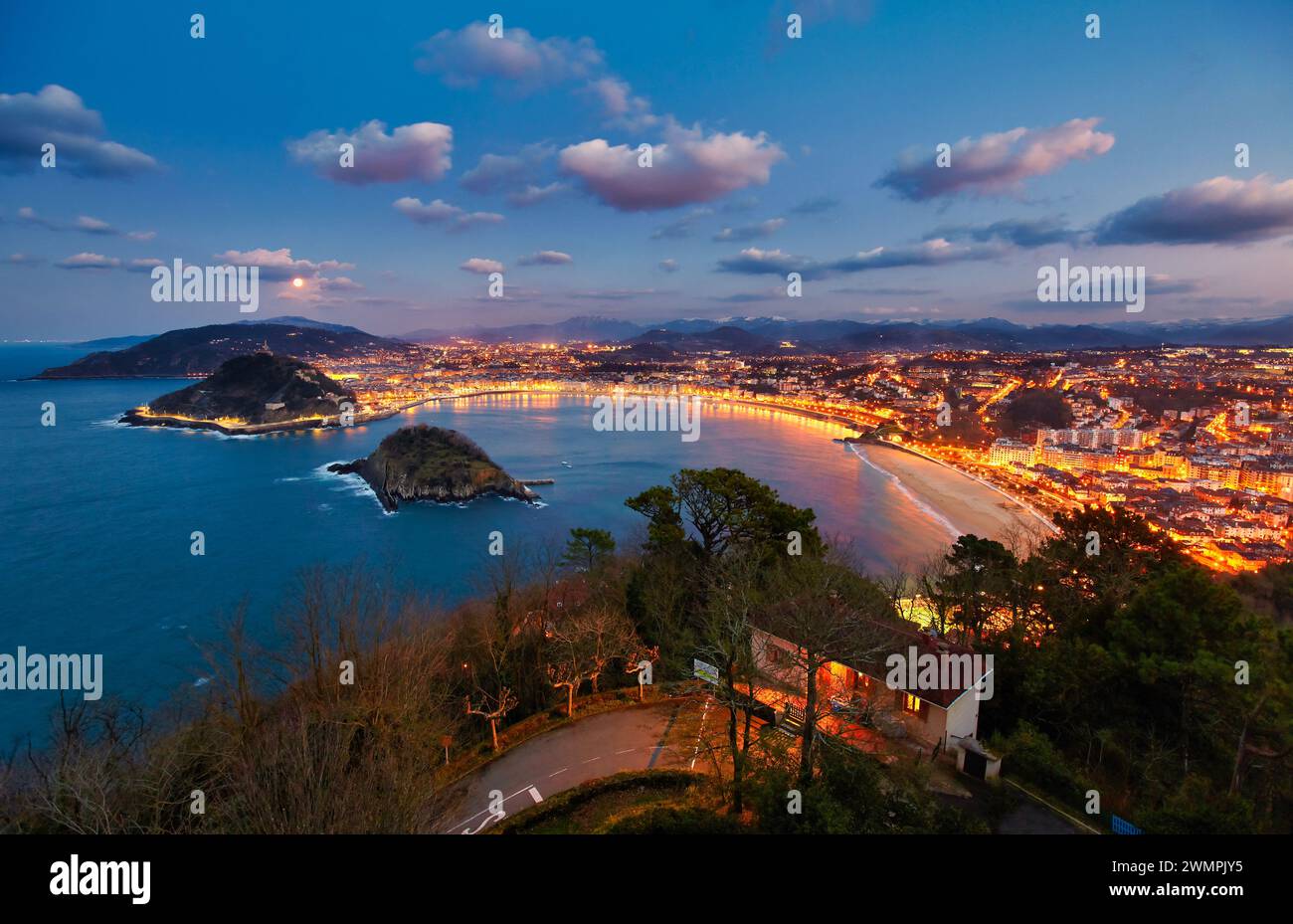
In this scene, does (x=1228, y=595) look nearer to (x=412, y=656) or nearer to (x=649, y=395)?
(x=412, y=656)

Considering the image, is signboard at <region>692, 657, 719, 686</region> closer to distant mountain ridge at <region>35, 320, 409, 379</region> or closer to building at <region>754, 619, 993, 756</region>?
building at <region>754, 619, 993, 756</region>

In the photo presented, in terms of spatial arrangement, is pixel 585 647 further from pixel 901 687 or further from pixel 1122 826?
pixel 1122 826

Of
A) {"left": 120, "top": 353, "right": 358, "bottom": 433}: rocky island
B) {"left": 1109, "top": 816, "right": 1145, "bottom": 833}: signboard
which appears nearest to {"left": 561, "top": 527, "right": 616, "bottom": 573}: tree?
{"left": 1109, "top": 816, "right": 1145, "bottom": 833}: signboard

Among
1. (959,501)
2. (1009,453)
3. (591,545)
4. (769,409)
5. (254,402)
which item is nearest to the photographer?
(591,545)

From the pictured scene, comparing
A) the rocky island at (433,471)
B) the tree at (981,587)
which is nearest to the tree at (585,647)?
the tree at (981,587)

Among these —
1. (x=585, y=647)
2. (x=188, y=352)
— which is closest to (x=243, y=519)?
(x=585, y=647)

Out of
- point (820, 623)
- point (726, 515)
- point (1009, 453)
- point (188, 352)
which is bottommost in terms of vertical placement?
point (820, 623)

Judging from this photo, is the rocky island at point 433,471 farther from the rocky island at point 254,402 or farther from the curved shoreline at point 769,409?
the rocky island at point 254,402
